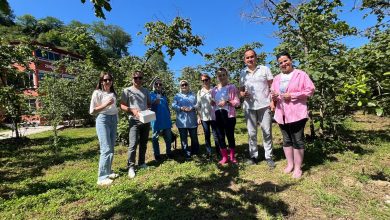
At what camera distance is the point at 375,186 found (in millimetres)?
4094


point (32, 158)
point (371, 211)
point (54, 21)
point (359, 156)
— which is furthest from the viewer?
point (54, 21)

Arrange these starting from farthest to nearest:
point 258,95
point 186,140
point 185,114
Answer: point 186,140 < point 185,114 < point 258,95

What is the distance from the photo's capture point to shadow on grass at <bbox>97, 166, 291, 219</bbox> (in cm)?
354

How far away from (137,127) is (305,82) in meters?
3.06

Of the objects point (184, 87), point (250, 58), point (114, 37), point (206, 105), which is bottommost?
point (206, 105)

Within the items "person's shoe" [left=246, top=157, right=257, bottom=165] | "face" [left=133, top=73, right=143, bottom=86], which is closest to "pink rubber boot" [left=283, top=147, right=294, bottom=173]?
"person's shoe" [left=246, top=157, right=257, bottom=165]

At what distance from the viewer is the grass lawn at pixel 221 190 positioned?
3.59 m

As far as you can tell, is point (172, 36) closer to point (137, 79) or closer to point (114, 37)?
point (137, 79)

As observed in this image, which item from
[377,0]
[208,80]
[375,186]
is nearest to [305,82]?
[375,186]

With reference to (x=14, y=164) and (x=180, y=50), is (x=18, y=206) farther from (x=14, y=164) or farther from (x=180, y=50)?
(x=180, y=50)

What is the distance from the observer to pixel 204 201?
3896mm

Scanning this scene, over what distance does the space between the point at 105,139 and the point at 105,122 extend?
0.29 m

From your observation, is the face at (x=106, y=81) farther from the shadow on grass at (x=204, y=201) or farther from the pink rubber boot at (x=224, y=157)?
the pink rubber boot at (x=224, y=157)

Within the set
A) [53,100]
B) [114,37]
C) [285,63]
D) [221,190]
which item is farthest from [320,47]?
[114,37]
